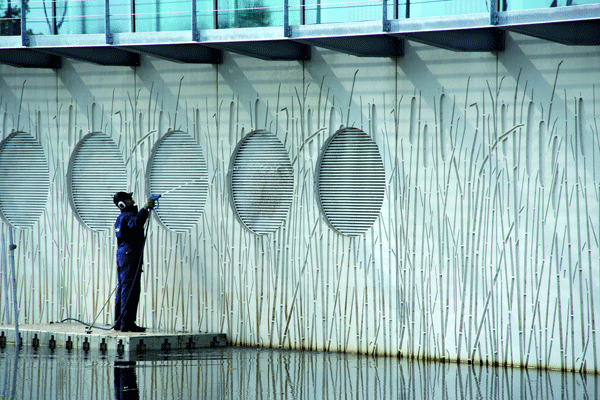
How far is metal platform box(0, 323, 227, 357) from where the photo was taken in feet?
39.8

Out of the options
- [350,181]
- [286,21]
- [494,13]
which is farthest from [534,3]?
[350,181]

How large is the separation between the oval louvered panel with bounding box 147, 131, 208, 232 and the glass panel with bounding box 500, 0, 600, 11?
5222 mm

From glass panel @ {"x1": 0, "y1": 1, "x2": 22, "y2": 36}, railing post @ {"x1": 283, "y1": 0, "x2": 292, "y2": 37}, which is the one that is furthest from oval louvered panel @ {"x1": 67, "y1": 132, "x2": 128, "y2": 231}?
railing post @ {"x1": 283, "y1": 0, "x2": 292, "y2": 37}

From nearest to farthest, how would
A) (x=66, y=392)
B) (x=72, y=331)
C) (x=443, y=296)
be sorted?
(x=66, y=392) < (x=443, y=296) < (x=72, y=331)

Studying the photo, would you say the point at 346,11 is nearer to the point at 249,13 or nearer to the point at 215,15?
the point at 249,13

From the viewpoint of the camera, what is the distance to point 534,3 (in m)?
10.0

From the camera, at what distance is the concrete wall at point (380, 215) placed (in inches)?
432

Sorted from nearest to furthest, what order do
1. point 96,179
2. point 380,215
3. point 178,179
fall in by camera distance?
point 380,215 → point 178,179 → point 96,179

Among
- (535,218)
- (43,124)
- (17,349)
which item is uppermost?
(43,124)

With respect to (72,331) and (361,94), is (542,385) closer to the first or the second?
(361,94)

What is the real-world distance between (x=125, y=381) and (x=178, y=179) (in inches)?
177

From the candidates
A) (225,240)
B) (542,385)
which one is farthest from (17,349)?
(542,385)

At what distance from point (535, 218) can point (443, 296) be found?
5.12 ft

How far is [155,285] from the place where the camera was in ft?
45.3
